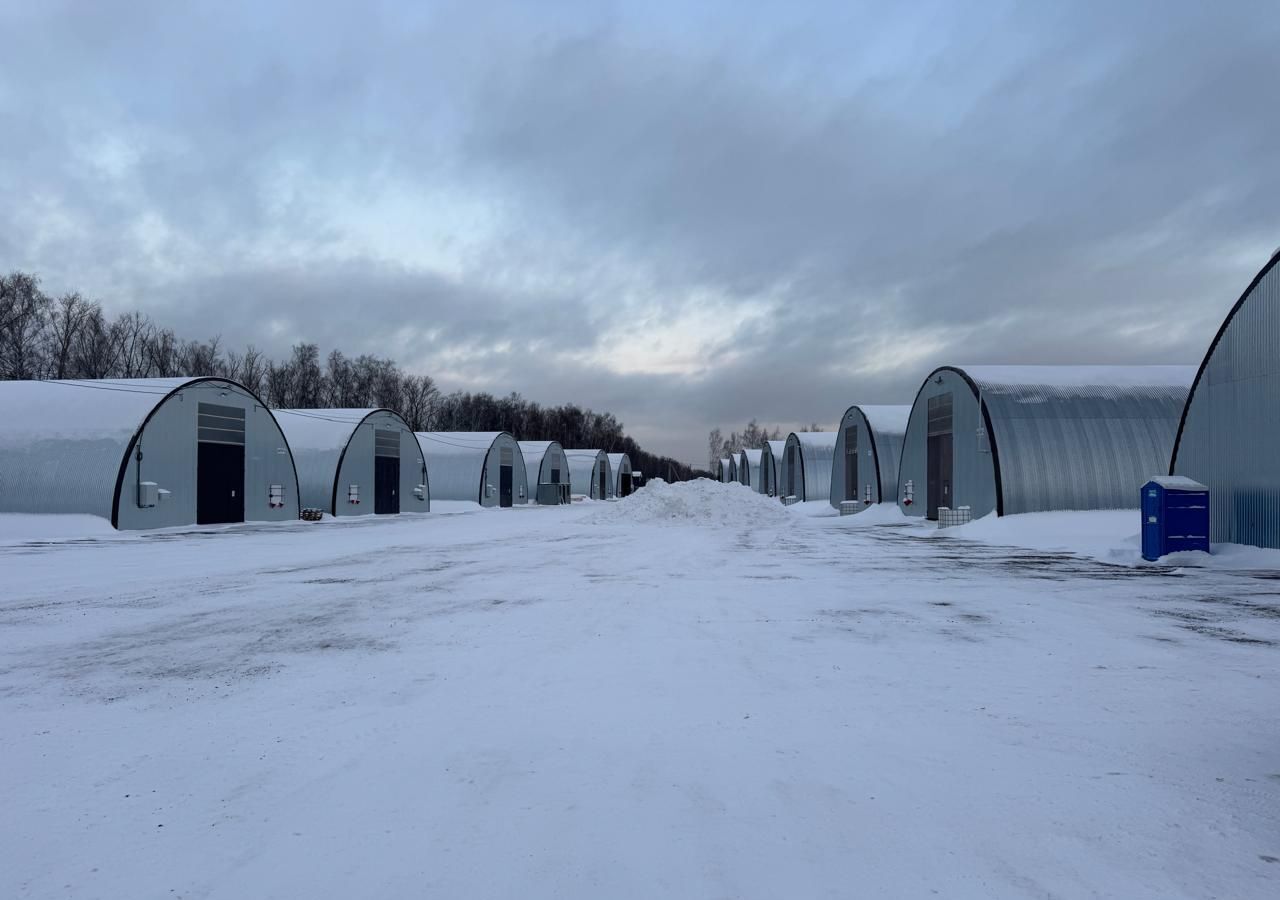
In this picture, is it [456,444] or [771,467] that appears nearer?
[456,444]

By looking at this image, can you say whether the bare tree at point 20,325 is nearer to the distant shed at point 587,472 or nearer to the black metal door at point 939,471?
the distant shed at point 587,472

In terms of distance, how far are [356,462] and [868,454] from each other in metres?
28.5

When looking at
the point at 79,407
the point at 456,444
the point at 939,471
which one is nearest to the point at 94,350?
the point at 456,444

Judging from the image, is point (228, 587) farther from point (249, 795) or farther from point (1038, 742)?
point (1038, 742)

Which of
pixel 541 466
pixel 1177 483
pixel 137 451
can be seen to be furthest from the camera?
pixel 541 466

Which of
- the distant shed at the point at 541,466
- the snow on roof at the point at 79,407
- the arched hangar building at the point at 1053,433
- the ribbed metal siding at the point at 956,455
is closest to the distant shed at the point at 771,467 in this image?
the distant shed at the point at 541,466

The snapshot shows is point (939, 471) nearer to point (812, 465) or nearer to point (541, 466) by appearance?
point (812, 465)

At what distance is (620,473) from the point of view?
102 meters

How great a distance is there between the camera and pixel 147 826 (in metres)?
4.39

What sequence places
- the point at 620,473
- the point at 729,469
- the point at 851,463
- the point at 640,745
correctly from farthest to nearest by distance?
the point at 729,469, the point at 620,473, the point at 851,463, the point at 640,745

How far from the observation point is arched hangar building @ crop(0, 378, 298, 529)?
27766 millimetres

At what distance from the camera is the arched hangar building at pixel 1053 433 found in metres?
28.7

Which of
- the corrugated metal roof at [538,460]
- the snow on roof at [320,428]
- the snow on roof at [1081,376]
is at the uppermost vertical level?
the snow on roof at [1081,376]

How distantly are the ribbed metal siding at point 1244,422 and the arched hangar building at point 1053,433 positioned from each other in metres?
7.60
